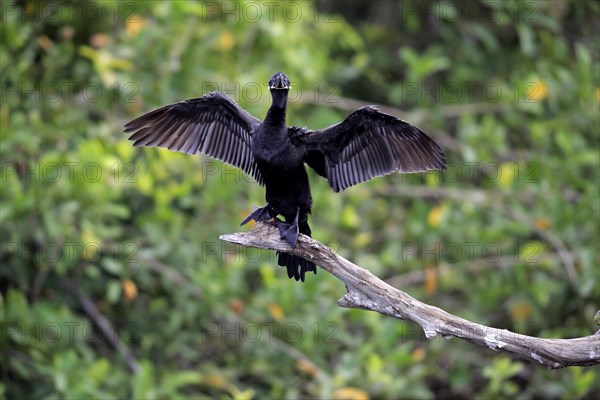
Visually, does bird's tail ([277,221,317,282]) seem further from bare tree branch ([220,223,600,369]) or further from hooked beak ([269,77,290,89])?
hooked beak ([269,77,290,89])

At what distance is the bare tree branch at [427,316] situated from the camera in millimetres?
3748

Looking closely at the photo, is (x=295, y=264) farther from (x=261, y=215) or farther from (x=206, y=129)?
(x=206, y=129)

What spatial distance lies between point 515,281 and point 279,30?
303cm

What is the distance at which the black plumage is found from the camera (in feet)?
15.5

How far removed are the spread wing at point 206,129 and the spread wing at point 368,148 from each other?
0.44 m

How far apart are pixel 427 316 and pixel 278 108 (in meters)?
1.54

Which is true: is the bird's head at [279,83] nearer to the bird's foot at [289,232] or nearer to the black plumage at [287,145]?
the black plumage at [287,145]

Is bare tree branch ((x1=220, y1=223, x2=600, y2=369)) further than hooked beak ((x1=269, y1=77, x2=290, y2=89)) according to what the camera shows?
No

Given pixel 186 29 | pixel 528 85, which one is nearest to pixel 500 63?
pixel 528 85

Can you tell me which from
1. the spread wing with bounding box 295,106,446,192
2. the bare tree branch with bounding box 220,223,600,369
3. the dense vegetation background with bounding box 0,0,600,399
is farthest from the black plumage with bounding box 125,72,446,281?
the dense vegetation background with bounding box 0,0,600,399

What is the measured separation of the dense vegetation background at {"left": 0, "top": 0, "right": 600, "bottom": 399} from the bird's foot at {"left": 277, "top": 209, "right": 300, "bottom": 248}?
5.21 feet

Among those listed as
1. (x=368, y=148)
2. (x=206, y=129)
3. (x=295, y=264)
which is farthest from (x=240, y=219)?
(x=368, y=148)

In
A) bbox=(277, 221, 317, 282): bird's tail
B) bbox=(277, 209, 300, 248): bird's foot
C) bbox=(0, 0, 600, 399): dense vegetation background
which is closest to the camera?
bbox=(277, 209, 300, 248): bird's foot

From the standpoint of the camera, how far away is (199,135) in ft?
16.9
